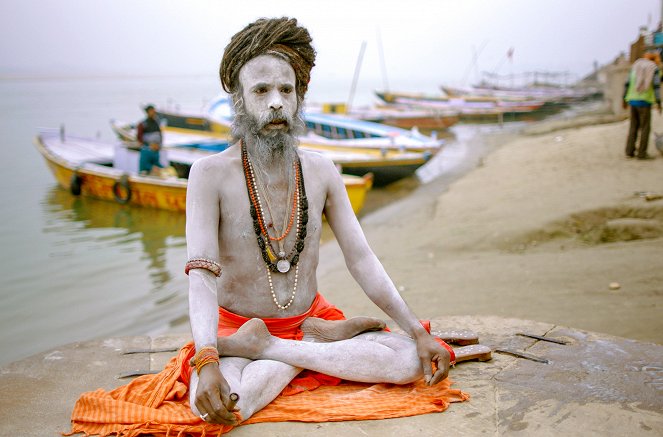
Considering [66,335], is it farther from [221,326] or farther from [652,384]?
[652,384]

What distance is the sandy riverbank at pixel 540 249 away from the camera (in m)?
5.08

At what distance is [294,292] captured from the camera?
284 cm

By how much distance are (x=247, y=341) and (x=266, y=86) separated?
116 centimetres

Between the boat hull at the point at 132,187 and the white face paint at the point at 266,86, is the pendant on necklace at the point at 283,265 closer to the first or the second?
the white face paint at the point at 266,86

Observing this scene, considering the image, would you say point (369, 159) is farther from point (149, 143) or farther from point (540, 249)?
point (540, 249)

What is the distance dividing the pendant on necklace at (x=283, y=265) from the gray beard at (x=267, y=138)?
1.46 feet

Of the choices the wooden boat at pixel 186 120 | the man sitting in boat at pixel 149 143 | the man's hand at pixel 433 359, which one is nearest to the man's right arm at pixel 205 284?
the man's hand at pixel 433 359

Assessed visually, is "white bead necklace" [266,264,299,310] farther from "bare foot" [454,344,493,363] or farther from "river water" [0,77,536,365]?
"river water" [0,77,536,365]

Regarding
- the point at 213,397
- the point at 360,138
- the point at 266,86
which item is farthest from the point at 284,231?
the point at 360,138

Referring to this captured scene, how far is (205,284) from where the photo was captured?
2.53 meters

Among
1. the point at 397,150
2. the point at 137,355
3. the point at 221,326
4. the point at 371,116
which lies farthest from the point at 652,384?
the point at 371,116

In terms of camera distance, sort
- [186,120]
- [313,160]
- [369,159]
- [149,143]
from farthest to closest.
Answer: [186,120]
[369,159]
[149,143]
[313,160]

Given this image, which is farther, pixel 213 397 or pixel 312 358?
pixel 312 358

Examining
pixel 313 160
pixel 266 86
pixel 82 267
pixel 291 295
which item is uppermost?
pixel 266 86
